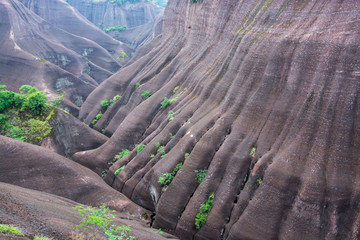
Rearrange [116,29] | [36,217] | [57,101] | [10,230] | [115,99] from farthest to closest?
1. [116,29]
2. [57,101]
3. [115,99]
4. [36,217]
5. [10,230]

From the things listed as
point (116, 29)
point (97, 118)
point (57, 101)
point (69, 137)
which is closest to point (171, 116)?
point (69, 137)

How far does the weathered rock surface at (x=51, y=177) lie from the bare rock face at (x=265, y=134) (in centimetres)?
129

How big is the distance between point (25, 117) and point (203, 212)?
18.9 m

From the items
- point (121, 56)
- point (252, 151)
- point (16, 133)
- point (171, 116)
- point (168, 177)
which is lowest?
point (121, 56)

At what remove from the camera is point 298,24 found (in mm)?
18141

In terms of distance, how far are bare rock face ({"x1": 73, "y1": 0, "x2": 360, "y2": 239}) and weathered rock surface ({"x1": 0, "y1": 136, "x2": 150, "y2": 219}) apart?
4.24 feet

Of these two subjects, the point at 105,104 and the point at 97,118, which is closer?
the point at 97,118

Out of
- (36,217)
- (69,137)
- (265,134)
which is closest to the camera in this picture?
(36,217)

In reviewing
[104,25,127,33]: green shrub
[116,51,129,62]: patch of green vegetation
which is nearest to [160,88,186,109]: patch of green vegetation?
[116,51,129,62]: patch of green vegetation

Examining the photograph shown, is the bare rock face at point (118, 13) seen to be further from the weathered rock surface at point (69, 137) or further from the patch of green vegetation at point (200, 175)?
the patch of green vegetation at point (200, 175)

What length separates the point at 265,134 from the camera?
1731 centimetres

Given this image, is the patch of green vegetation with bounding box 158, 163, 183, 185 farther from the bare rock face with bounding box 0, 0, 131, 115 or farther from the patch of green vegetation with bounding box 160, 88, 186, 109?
the bare rock face with bounding box 0, 0, 131, 115

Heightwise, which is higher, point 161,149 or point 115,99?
point 161,149

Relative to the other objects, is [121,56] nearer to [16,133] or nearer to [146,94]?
[146,94]
